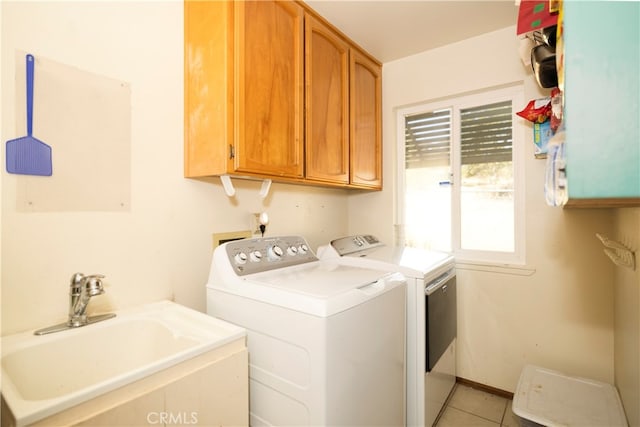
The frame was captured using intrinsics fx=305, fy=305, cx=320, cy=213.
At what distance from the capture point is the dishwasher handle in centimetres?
158

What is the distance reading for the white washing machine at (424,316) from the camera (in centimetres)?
155

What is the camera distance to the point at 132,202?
1.32 metres

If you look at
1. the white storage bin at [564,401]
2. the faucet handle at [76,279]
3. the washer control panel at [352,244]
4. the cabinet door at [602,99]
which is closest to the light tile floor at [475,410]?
the white storage bin at [564,401]

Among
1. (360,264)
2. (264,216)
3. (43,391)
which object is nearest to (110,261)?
(43,391)

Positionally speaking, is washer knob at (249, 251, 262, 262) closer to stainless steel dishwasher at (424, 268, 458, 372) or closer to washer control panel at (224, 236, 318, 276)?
washer control panel at (224, 236, 318, 276)

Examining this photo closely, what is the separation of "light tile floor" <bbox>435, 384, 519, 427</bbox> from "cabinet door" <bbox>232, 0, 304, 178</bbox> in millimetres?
1727

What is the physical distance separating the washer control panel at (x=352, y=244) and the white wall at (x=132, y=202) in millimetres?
601

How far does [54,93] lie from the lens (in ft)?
3.64

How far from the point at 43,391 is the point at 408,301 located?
145cm

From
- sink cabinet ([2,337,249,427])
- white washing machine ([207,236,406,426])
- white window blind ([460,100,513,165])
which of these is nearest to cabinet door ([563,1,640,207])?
white washing machine ([207,236,406,426])

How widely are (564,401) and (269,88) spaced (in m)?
2.14

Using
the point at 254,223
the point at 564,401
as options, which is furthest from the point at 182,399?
the point at 564,401

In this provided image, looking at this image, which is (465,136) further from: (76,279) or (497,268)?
(76,279)

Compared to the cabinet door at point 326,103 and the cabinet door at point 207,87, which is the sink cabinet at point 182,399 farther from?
the cabinet door at point 326,103
